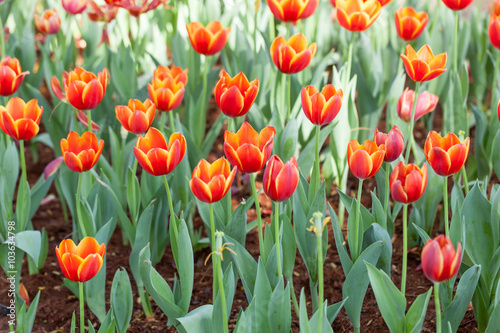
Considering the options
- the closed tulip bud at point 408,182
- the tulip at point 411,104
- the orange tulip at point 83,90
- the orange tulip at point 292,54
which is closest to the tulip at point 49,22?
the orange tulip at point 83,90

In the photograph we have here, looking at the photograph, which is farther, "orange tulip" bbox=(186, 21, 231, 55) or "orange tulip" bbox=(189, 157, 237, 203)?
"orange tulip" bbox=(186, 21, 231, 55)

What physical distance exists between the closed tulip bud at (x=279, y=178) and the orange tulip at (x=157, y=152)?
23cm

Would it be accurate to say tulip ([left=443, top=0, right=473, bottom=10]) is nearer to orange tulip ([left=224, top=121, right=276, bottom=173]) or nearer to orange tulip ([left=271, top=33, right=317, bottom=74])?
orange tulip ([left=271, top=33, right=317, bottom=74])

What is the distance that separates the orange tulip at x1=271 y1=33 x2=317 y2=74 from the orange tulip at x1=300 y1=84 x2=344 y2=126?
0.19 m

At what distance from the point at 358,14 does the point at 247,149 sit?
0.81m

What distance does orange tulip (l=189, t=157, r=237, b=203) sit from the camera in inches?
48.1

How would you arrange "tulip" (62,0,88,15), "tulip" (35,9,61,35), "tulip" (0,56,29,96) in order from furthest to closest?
"tulip" (35,9,61,35) < "tulip" (62,0,88,15) < "tulip" (0,56,29,96)

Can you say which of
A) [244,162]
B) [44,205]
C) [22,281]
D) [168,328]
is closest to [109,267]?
[22,281]

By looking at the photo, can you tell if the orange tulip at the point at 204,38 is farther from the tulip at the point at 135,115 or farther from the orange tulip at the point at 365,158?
the orange tulip at the point at 365,158

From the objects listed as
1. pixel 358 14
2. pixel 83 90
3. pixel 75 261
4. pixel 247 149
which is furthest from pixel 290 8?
pixel 75 261

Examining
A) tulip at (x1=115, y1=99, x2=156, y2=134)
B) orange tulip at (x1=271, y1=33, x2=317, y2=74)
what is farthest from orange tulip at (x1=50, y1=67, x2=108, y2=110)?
orange tulip at (x1=271, y1=33, x2=317, y2=74)

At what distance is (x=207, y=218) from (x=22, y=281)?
2.23 feet

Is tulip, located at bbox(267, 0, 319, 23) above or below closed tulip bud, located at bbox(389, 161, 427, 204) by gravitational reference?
above

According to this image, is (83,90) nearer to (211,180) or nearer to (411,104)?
(211,180)
